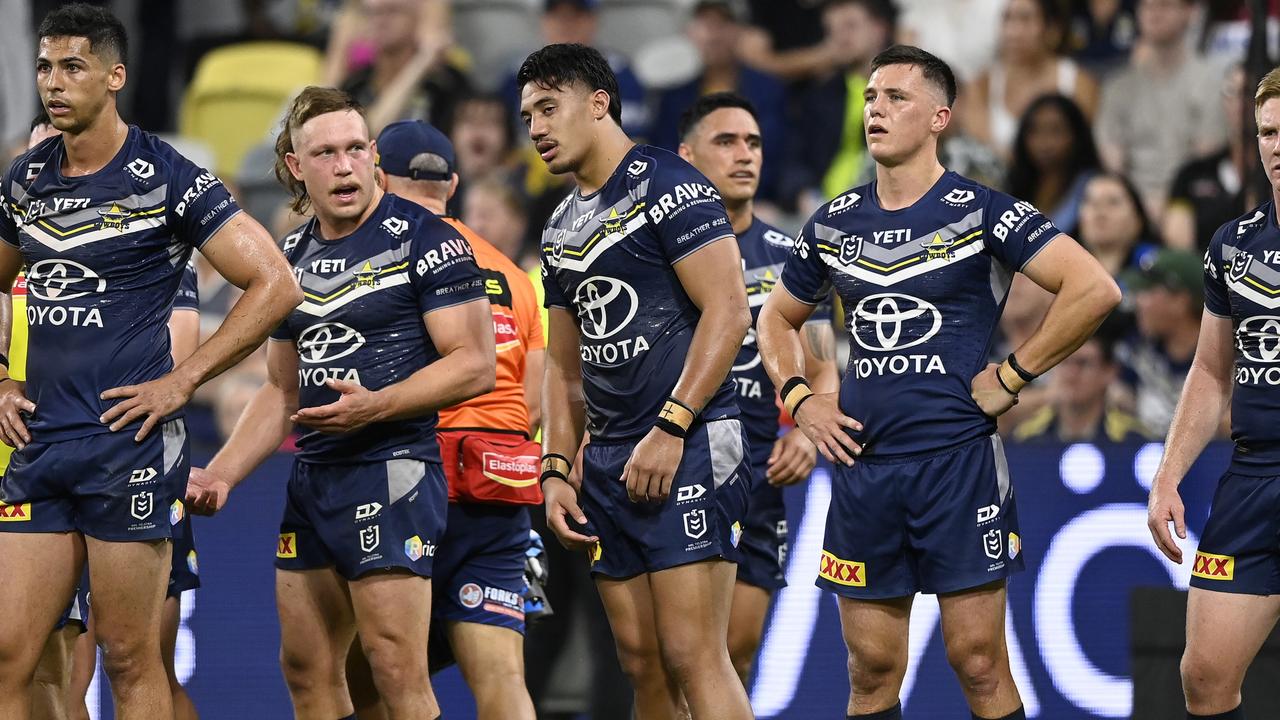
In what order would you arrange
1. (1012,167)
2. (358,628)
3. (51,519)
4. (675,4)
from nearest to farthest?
(51,519) → (358,628) → (1012,167) → (675,4)

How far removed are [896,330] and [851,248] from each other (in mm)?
339

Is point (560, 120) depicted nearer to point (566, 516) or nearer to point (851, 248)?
point (851, 248)

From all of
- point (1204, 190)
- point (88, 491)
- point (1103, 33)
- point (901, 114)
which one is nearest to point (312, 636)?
point (88, 491)

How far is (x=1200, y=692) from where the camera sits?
19.5 feet

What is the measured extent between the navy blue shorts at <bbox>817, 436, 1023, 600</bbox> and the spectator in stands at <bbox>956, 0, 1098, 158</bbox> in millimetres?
6285

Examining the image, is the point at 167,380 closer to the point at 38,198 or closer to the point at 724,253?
the point at 38,198

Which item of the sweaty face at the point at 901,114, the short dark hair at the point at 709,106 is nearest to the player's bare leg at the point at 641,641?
the sweaty face at the point at 901,114

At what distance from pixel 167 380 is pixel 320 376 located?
63 centimetres

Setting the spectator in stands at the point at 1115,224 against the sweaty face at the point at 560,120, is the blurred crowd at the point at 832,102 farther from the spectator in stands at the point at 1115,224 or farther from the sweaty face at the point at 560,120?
the sweaty face at the point at 560,120

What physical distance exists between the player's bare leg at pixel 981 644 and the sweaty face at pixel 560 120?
1.99 metres

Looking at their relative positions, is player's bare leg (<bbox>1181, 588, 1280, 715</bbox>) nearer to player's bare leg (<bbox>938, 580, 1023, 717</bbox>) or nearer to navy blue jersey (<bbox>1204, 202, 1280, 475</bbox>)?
navy blue jersey (<bbox>1204, 202, 1280, 475</bbox>)

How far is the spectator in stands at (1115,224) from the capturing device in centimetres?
1054

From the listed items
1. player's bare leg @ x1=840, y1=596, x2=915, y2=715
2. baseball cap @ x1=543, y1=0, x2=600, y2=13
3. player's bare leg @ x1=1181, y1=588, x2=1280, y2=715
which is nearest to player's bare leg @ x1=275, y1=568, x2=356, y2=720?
player's bare leg @ x1=840, y1=596, x2=915, y2=715

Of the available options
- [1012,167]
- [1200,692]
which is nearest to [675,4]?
[1012,167]
